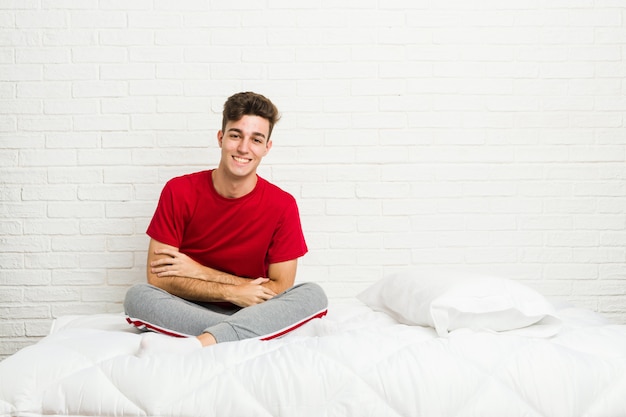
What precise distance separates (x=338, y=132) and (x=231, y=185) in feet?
2.37

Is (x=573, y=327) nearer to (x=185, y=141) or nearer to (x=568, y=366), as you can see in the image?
(x=568, y=366)

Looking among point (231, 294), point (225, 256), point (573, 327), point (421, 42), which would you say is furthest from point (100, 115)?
point (573, 327)

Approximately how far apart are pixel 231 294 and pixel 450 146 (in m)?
1.37

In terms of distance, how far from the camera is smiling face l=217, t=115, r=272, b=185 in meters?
2.67

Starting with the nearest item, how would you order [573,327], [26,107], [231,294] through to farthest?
1. [573,327]
2. [231,294]
3. [26,107]

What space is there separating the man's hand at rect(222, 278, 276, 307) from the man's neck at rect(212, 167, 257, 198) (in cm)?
41

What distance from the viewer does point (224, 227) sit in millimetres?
2689

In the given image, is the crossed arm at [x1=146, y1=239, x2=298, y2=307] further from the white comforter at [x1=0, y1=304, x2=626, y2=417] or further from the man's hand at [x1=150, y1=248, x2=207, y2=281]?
the white comforter at [x1=0, y1=304, x2=626, y2=417]

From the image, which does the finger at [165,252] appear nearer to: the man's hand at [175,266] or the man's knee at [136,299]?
the man's hand at [175,266]

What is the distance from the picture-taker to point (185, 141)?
3174 millimetres

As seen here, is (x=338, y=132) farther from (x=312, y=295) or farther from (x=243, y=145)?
(x=312, y=295)

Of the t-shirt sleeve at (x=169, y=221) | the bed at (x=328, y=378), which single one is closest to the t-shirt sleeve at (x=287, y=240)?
the t-shirt sleeve at (x=169, y=221)

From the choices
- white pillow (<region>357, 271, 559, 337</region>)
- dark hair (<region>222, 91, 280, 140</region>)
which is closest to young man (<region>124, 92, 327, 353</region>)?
dark hair (<region>222, 91, 280, 140</region>)

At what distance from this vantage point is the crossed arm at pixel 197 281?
248cm
